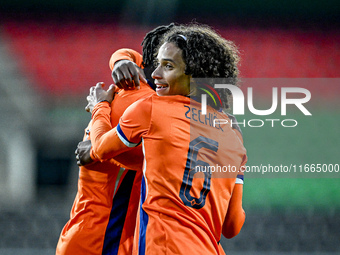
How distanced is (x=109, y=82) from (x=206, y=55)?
9.25 ft

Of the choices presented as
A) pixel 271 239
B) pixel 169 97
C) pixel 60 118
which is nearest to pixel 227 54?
pixel 169 97

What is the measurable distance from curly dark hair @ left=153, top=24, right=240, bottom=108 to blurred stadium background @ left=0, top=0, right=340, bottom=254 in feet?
7.41

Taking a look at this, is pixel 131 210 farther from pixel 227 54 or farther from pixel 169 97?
pixel 227 54

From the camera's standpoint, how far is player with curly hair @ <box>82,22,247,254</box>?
1.09 metres

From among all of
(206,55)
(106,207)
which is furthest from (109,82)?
(206,55)

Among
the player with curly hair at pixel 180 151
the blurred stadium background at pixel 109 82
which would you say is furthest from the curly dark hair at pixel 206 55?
the blurred stadium background at pixel 109 82

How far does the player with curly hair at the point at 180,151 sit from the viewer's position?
1.09 metres

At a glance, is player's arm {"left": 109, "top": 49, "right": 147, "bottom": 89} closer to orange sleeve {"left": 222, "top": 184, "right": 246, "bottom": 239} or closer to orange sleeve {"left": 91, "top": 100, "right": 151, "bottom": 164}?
orange sleeve {"left": 91, "top": 100, "right": 151, "bottom": 164}

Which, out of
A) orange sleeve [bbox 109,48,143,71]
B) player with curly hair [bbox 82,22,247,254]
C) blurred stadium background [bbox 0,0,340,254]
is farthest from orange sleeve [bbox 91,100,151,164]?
blurred stadium background [bbox 0,0,340,254]

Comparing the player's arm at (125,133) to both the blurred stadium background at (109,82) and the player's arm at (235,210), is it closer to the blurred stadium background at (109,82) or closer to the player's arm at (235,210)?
the player's arm at (235,210)

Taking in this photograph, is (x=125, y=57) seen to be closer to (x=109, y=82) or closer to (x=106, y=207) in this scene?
(x=106, y=207)

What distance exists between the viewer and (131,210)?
57.4 inches

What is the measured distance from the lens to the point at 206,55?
48.4 inches

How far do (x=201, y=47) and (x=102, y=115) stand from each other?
0.38 m
